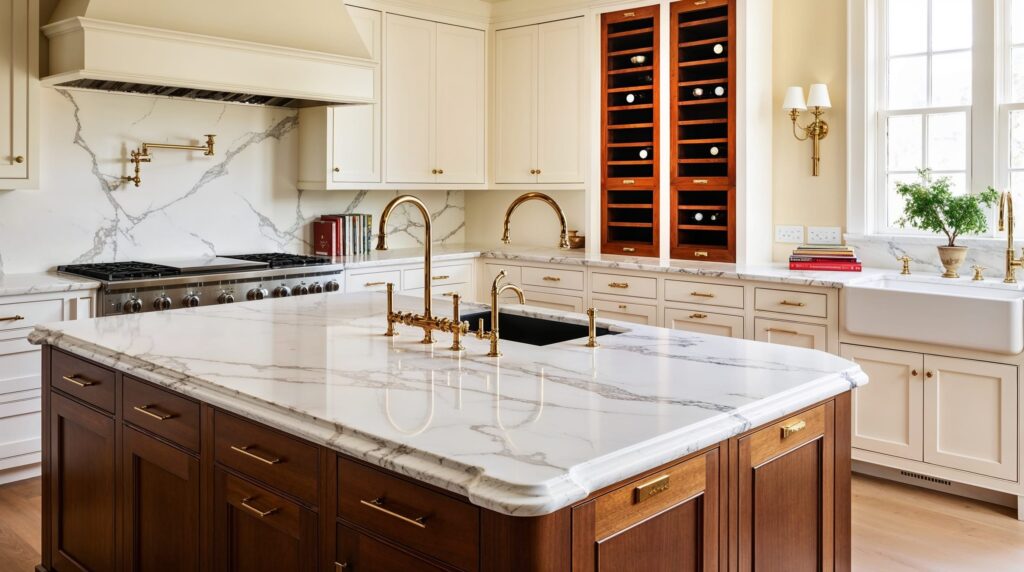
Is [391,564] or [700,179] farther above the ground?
[700,179]

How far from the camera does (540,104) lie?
18.5 feet

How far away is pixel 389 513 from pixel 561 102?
4271mm

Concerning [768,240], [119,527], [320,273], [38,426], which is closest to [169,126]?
[320,273]

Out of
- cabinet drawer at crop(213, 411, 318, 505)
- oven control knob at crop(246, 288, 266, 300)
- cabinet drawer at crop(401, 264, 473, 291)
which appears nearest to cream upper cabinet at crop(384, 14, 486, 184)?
cabinet drawer at crop(401, 264, 473, 291)

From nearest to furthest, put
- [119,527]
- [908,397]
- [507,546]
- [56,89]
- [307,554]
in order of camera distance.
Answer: [507,546] → [307,554] → [119,527] → [908,397] → [56,89]

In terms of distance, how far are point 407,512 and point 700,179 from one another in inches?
147

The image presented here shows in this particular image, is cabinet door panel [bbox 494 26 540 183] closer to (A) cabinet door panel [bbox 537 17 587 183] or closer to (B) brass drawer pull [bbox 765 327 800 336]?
(A) cabinet door panel [bbox 537 17 587 183]

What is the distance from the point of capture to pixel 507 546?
54.7 inches

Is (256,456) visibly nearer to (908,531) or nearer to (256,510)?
(256,510)

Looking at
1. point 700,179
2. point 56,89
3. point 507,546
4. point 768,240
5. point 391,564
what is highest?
point 56,89

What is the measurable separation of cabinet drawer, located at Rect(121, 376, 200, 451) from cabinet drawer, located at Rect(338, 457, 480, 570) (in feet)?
2.01

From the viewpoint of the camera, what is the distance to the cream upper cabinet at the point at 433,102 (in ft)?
17.8

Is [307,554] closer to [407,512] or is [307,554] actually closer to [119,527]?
[407,512]

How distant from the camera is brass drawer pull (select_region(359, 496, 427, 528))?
5.01ft
